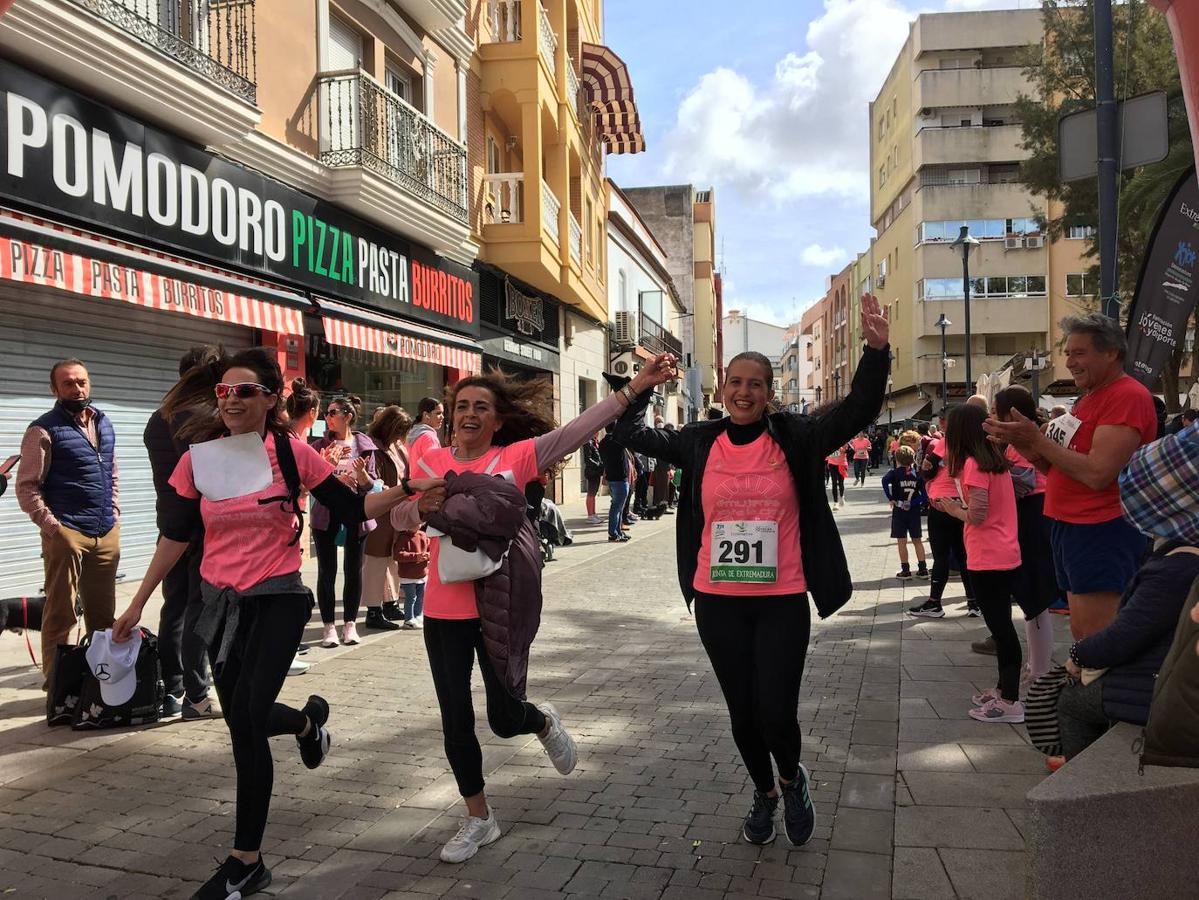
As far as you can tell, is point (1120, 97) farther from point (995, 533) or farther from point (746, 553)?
point (746, 553)

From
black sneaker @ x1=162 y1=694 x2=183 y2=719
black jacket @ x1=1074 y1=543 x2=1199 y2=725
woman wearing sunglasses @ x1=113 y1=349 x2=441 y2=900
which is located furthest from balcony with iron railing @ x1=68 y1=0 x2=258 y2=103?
black jacket @ x1=1074 y1=543 x2=1199 y2=725

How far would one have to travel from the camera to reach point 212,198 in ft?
34.2

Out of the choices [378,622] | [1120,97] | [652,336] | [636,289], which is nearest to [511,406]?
[378,622]

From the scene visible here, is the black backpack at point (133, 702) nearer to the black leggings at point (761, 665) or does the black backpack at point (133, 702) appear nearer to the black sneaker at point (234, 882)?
the black sneaker at point (234, 882)

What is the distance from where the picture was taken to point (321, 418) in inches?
515

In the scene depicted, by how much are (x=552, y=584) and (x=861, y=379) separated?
7425mm

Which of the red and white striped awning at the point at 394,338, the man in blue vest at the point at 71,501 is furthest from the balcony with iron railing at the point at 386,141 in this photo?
the man in blue vest at the point at 71,501

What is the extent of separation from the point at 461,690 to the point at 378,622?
187 inches

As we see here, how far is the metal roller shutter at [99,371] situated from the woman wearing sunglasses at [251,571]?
234 inches

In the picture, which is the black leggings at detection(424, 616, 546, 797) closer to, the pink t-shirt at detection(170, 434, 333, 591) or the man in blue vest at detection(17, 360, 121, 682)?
the pink t-shirt at detection(170, 434, 333, 591)

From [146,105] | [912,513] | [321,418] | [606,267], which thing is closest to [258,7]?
[146,105]

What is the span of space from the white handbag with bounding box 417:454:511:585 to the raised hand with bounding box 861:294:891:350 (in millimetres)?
1507

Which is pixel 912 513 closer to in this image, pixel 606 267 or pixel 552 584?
pixel 552 584

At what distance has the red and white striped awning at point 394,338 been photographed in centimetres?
1257
